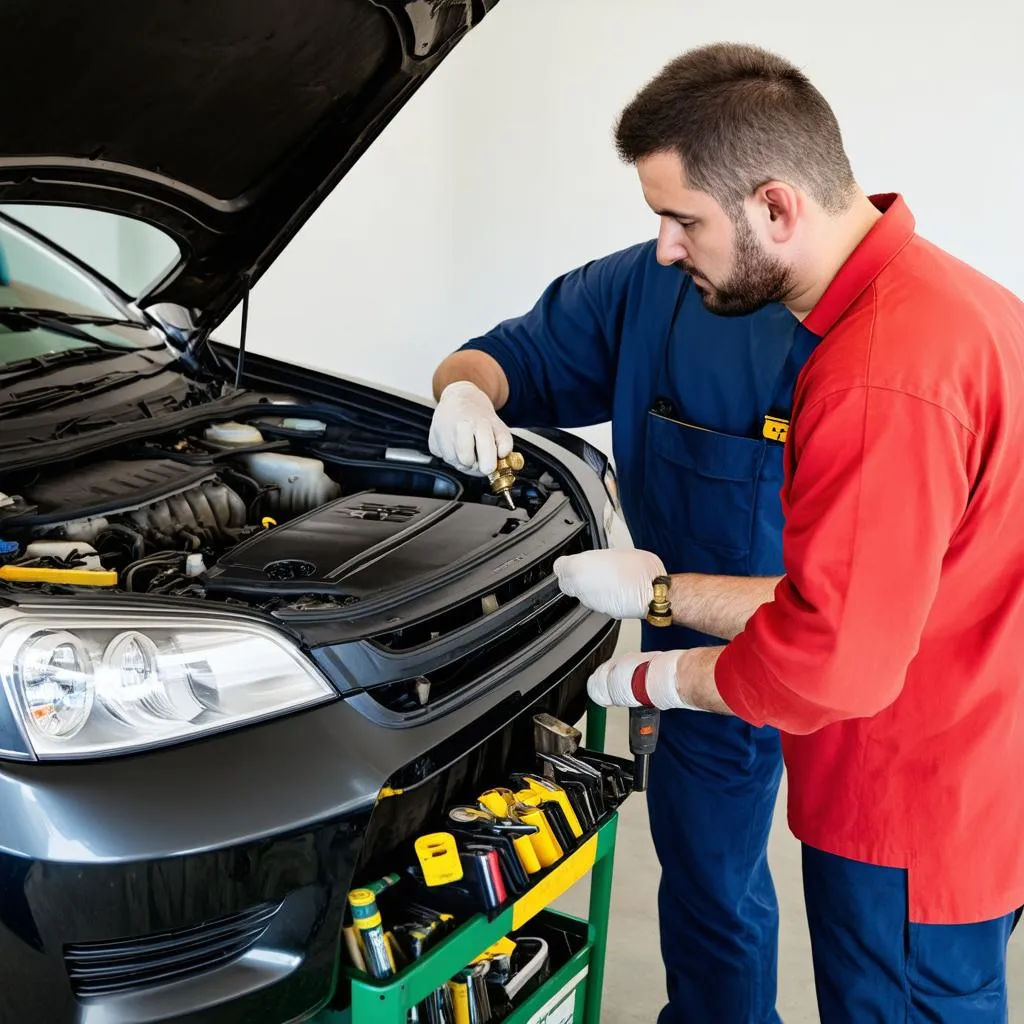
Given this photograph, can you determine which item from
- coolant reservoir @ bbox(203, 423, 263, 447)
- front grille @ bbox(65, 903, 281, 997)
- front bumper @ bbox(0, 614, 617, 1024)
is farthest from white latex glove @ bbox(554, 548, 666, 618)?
coolant reservoir @ bbox(203, 423, 263, 447)

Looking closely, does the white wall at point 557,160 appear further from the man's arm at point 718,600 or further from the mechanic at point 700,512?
the man's arm at point 718,600

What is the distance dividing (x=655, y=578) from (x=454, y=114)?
12.8 ft

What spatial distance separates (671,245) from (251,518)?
95 cm

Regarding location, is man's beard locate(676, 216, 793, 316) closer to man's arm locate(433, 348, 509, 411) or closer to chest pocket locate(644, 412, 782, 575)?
chest pocket locate(644, 412, 782, 575)

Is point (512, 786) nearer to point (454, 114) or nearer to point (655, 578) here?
point (655, 578)

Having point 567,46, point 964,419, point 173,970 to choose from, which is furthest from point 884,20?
point 173,970

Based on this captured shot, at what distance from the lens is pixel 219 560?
66.1 inches

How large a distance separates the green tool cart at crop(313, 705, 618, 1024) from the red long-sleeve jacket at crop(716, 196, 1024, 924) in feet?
0.99

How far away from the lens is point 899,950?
141 centimetres

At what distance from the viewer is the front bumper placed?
47.8 inches

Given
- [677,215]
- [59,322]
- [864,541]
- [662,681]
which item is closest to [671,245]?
[677,215]

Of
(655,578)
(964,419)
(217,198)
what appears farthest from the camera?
(217,198)

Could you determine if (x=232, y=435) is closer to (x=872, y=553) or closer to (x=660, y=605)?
(x=660, y=605)

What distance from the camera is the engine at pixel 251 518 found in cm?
160
